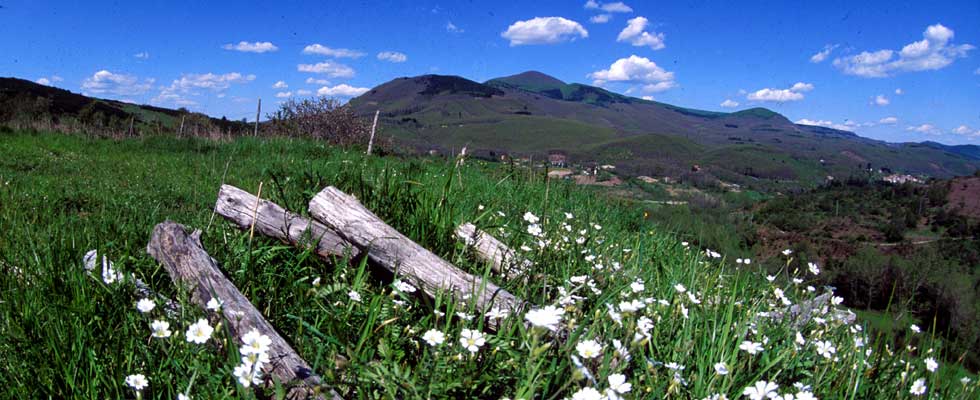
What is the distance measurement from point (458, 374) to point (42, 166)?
11.9m

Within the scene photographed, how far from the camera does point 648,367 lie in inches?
70.7

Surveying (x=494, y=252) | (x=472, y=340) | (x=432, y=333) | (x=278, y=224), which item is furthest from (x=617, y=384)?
(x=278, y=224)

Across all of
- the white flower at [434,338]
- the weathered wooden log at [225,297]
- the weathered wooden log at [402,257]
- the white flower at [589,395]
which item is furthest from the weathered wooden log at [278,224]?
the white flower at [589,395]

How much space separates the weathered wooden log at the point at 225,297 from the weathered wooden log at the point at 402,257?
2.34 feet

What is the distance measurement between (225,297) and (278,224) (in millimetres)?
930

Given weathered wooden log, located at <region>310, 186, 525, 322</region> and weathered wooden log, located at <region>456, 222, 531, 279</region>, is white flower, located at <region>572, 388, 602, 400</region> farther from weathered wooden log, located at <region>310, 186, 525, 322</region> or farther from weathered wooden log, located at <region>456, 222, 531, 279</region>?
weathered wooden log, located at <region>456, 222, 531, 279</region>

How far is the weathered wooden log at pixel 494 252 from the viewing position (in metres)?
3.20

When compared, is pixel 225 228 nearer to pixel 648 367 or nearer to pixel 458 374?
pixel 458 374

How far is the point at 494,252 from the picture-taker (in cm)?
320

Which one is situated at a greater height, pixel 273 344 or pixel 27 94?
pixel 27 94

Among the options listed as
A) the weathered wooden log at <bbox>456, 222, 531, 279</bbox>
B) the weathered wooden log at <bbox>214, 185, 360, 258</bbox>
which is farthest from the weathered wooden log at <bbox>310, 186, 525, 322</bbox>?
the weathered wooden log at <bbox>456, 222, 531, 279</bbox>

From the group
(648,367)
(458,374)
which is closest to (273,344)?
(458,374)

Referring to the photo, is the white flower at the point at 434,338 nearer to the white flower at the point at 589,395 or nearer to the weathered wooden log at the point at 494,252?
the white flower at the point at 589,395

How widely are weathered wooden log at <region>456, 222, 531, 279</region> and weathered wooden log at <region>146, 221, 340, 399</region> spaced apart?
136cm
